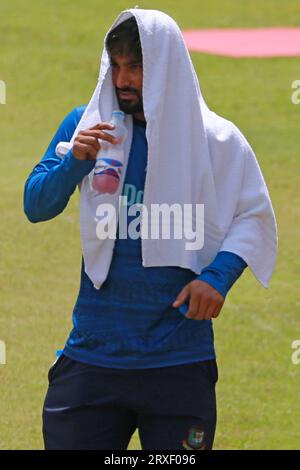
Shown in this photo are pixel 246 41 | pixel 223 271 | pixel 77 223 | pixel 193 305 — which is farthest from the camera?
pixel 246 41

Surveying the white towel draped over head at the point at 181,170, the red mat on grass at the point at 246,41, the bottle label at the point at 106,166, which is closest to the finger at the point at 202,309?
the white towel draped over head at the point at 181,170

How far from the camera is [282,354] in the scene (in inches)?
310

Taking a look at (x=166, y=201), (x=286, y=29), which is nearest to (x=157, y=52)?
(x=166, y=201)

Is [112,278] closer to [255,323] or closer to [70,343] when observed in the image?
[70,343]

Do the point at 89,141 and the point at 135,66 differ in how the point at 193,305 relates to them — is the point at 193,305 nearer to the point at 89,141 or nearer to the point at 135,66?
the point at 89,141

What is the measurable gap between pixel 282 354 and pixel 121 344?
3.79 metres

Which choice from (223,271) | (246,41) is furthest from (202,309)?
(246,41)

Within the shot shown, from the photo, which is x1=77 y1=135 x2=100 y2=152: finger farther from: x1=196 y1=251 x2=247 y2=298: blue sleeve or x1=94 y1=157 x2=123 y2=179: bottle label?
x1=196 y1=251 x2=247 y2=298: blue sleeve

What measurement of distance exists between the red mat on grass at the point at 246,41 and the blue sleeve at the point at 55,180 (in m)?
13.1

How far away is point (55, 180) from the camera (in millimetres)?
4215

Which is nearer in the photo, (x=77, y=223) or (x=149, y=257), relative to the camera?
(x=149, y=257)

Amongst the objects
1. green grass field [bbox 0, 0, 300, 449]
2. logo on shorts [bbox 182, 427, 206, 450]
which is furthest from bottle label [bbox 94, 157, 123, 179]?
green grass field [bbox 0, 0, 300, 449]

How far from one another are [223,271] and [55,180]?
0.59 metres

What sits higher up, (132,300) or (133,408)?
(132,300)
